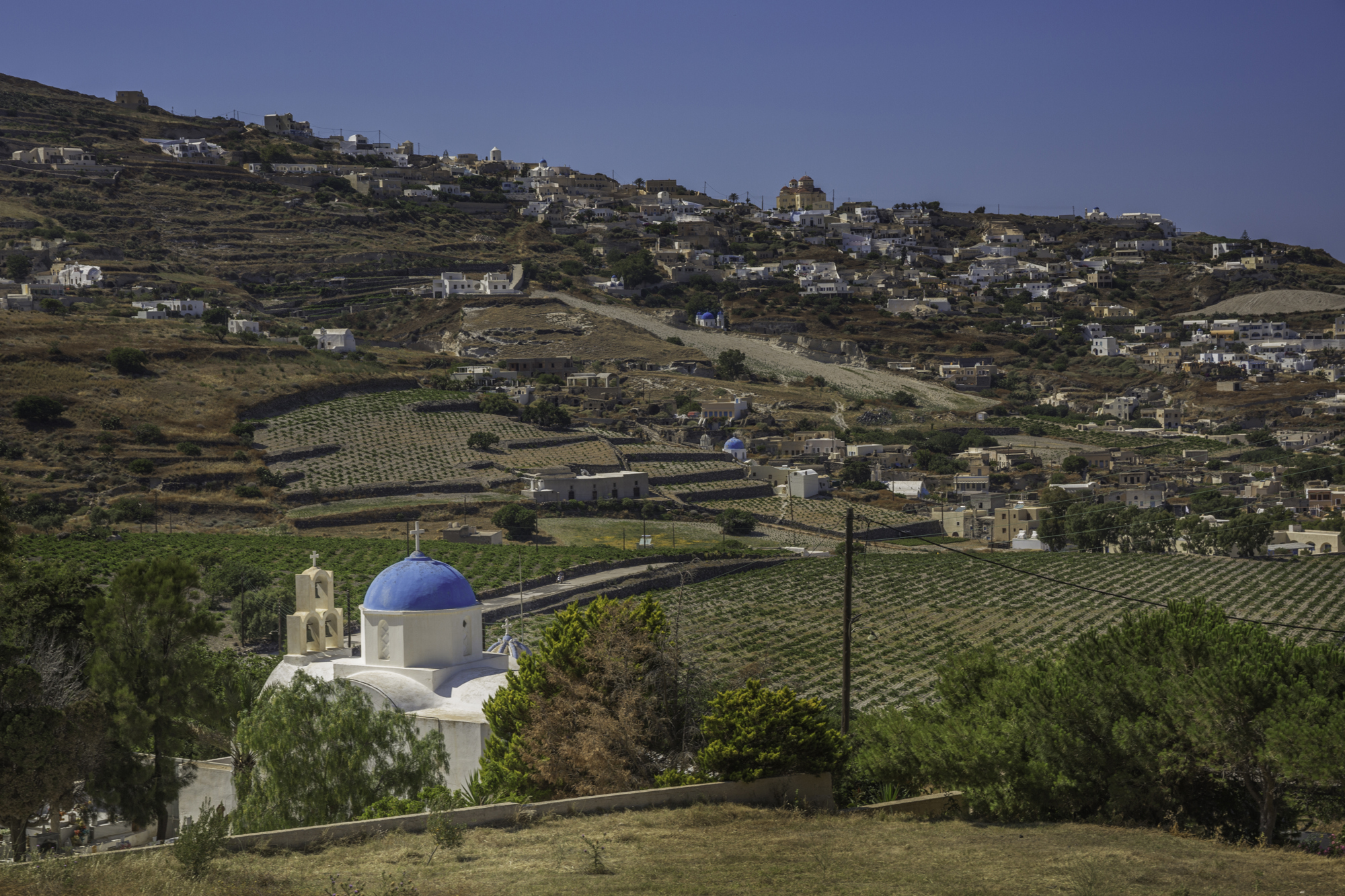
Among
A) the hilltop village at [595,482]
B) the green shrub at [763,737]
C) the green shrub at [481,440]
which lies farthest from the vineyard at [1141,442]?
the green shrub at [763,737]

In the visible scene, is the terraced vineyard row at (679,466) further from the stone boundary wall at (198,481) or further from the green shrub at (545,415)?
the stone boundary wall at (198,481)

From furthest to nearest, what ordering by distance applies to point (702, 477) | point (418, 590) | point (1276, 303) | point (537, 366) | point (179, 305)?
1. point (1276, 303)
2. point (537, 366)
3. point (179, 305)
4. point (702, 477)
5. point (418, 590)

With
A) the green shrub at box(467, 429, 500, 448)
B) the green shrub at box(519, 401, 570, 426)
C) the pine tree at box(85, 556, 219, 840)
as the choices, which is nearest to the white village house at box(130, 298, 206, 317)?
the green shrub at box(519, 401, 570, 426)

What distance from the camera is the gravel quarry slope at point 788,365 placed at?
9862 centimetres

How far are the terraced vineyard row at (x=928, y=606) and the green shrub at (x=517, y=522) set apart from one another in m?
10.2

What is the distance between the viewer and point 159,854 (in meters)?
11.9

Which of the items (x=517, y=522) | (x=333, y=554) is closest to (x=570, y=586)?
(x=333, y=554)

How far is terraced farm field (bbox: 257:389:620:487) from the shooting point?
62219 millimetres

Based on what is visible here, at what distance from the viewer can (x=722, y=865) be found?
12.5 m

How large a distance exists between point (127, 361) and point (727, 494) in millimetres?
32438

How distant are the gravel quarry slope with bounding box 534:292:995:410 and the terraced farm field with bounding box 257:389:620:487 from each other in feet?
108

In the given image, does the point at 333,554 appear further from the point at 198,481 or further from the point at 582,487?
the point at 582,487

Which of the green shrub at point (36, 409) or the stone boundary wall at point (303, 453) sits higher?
the green shrub at point (36, 409)

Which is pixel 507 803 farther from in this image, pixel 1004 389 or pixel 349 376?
pixel 1004 389
